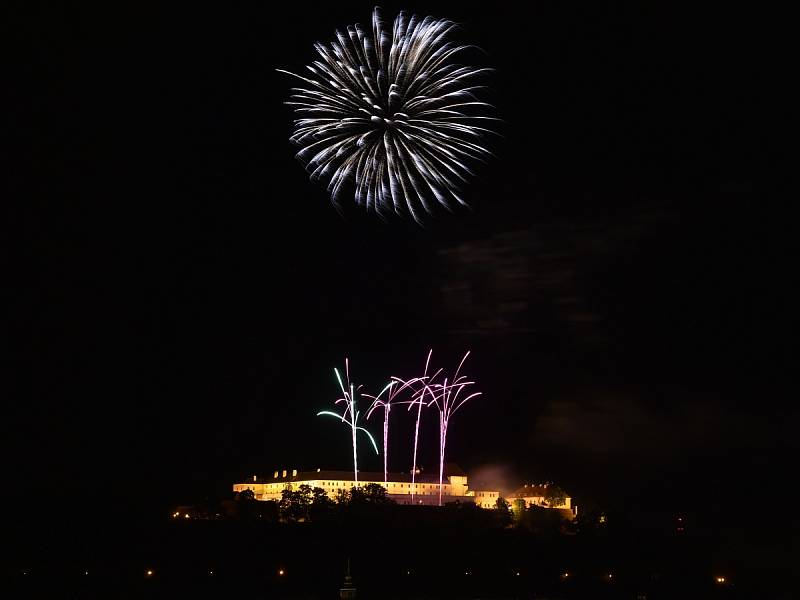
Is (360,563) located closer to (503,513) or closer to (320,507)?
(320,507)

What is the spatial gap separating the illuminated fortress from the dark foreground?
14290 mm

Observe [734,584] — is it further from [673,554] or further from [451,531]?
[451,531]

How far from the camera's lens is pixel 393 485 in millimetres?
91188

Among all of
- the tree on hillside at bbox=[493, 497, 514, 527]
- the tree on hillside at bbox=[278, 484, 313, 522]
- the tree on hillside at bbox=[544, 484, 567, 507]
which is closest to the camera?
the tree on hillside at bbox=[278, 484, 313, 522]

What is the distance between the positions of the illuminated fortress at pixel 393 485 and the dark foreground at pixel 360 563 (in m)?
14.3

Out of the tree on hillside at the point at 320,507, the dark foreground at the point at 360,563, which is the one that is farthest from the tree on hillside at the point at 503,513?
the tree on hillside at the point at 320,507

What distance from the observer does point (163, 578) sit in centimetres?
6278

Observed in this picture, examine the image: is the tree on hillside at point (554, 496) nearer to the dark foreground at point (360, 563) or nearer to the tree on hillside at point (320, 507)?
the dark foreground at point (360, 563)

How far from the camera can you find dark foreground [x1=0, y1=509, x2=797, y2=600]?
203 feet

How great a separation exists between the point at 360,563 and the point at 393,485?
25564 mm

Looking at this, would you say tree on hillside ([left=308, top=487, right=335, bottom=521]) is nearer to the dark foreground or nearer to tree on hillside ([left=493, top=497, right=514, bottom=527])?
the dark foreground

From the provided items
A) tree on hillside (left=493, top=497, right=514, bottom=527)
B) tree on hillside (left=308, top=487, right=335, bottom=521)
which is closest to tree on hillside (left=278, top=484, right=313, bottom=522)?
tree on hillside (left=308, top=487, right=335, bottom=521)

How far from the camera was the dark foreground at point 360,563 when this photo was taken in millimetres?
61778

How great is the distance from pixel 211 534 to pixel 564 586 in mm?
21770
